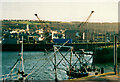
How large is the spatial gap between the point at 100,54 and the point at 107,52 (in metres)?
2.77

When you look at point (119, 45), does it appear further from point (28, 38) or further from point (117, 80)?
point (28, 38)

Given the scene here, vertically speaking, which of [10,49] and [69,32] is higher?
[69,32]

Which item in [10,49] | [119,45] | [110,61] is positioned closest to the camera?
[110,61]

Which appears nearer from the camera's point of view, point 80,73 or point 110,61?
point 80,73

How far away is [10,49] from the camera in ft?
387

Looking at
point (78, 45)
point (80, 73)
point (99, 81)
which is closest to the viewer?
point (99, 81)

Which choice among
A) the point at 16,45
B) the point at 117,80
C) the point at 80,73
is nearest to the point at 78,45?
the point at 16,45

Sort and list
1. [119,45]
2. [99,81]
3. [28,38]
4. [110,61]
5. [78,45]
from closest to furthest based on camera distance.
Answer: [99,81] < [110,61] < [119,45] < [78,45] < [28,38]

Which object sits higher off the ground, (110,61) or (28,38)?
(28,38)

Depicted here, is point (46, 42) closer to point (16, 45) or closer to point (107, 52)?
point (16, 45)

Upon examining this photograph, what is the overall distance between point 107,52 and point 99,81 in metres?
45.8

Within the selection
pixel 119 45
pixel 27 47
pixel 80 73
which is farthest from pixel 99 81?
pixel 27 47

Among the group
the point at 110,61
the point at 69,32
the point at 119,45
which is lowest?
the point at 110,61

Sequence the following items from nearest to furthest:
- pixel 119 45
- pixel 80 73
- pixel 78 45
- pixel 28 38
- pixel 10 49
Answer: pixel 80 73
pixel 119 45
pixel 10 49
pixel 78 45
pixel 28 38
